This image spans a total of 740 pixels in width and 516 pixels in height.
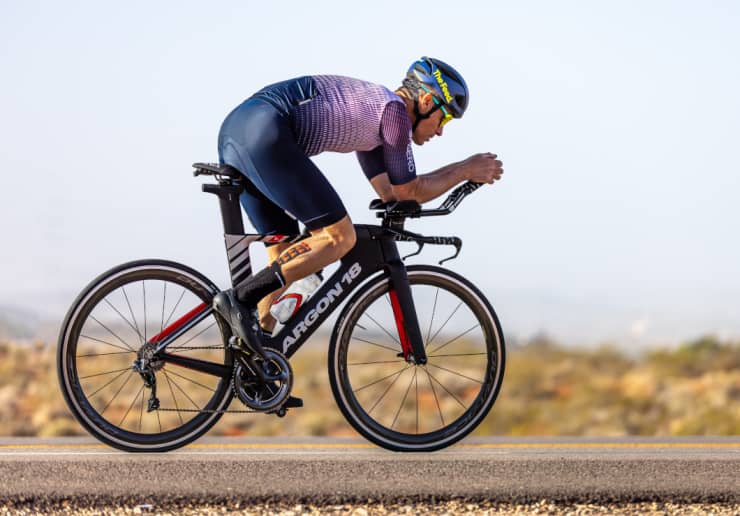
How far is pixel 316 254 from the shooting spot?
16.3ft

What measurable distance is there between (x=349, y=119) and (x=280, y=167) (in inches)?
16.0

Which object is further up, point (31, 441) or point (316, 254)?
point (316, 254)

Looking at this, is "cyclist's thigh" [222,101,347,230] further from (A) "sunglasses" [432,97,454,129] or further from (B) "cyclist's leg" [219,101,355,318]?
(A) "sunglasses" [432,97,454,129]

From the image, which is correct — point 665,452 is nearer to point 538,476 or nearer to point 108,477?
point 538,476

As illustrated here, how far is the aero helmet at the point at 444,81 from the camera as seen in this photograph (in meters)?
5.05

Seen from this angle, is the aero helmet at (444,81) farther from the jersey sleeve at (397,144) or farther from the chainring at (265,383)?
the chainring at (265,383)

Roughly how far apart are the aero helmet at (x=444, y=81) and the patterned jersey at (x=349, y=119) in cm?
22

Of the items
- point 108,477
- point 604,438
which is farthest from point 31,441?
point 604,438

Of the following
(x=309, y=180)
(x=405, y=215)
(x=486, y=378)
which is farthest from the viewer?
(x=486, y=378)

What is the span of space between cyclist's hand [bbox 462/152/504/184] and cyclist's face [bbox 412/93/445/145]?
22cm

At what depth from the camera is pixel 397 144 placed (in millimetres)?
4863

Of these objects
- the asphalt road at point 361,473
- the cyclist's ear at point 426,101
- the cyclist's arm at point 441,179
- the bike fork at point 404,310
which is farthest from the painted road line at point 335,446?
the cyclist's ear at point 426,101

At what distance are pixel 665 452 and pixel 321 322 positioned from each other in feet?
7.44

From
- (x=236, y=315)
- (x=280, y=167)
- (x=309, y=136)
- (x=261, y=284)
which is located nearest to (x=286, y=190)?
(x=280, y=167)
